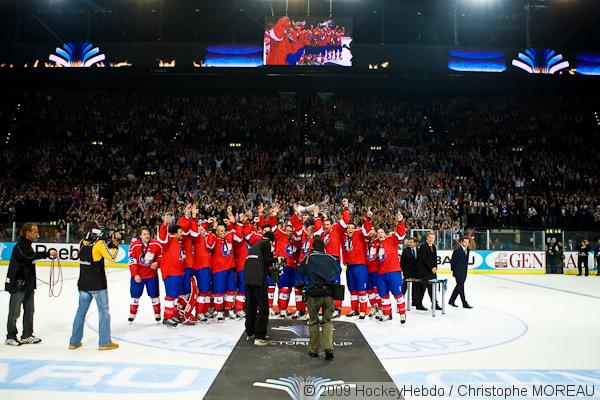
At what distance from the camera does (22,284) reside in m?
6.90

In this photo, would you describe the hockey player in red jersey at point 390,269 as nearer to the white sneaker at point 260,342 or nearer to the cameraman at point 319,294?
the cameraman at point 319,294

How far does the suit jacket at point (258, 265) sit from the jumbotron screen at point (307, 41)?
2138 centimetres

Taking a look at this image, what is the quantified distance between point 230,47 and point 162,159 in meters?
8.06

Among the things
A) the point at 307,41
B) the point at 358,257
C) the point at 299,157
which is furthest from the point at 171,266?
the point at 307,41

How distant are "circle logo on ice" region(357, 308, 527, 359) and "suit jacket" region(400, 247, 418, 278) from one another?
35.6 inches

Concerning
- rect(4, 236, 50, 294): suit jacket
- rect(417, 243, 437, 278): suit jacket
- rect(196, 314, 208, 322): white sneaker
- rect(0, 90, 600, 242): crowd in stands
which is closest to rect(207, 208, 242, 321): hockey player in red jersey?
rect(196, 314, 208, 322): white sneaker

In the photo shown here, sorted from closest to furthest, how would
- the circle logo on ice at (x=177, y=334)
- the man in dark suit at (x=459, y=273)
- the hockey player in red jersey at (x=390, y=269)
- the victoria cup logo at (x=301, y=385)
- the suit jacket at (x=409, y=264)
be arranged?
the victoria cup logo at (x=301, y=385)
the circle logo on ice at (x=177, y=334)
the hockey player in red jersey at (x=390, y=269)
the suit jacket at (x=409, y=264)
the man in dark suit at (x=459, y=273)

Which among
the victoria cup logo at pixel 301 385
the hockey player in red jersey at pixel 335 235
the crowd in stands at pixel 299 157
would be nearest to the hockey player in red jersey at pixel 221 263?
the hockey player in red jersey at pixel 335 235

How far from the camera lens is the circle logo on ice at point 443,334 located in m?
6.85

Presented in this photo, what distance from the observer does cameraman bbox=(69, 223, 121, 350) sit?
646cm

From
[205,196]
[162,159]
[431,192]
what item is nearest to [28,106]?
[162,159]

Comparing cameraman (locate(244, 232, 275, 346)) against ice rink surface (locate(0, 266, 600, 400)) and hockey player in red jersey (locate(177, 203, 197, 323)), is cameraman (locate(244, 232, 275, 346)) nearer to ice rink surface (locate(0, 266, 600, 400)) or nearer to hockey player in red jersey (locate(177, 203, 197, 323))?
Result: ice rink surface (locate(0, 266, 600, 400))

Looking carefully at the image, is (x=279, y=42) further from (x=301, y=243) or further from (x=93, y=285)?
(x=93, y=285)

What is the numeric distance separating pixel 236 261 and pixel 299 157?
759 inches
